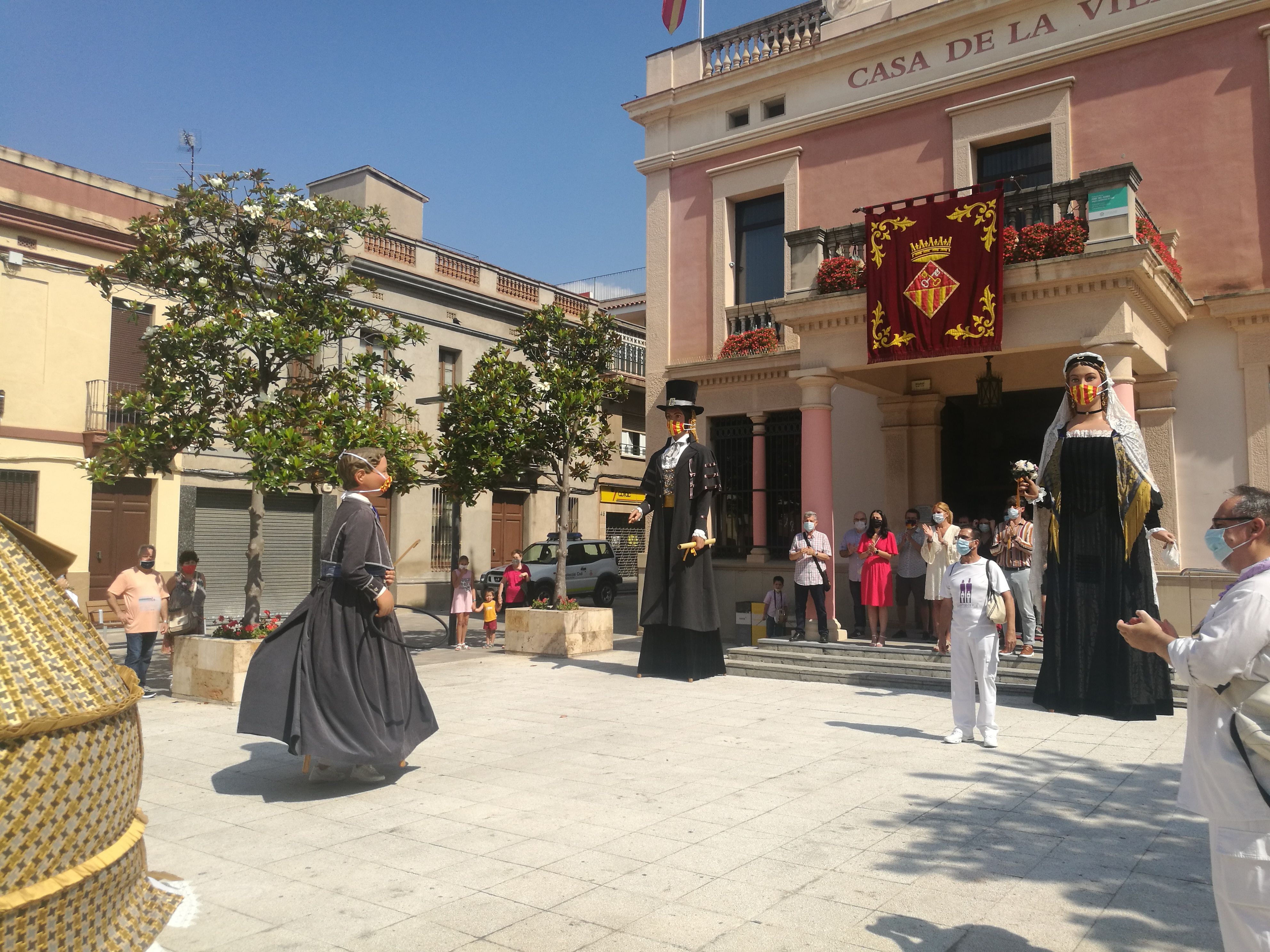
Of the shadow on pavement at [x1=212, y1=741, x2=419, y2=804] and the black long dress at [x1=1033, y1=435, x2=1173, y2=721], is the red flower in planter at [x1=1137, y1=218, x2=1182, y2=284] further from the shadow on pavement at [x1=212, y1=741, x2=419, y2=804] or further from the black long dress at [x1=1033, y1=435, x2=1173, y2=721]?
the shadow on pavement at [x1=212, y1=741, x2=419, y2=804]

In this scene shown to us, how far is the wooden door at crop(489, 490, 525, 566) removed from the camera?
26328 millimetres

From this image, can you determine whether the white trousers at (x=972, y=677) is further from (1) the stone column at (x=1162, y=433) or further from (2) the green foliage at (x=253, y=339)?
(2) the green foliage at (x=253, y=339)

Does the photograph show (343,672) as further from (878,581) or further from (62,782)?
(878,581)

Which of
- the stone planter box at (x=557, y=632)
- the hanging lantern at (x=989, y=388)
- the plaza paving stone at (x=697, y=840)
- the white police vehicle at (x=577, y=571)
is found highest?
the hanging lantern at (x=989, y=388)

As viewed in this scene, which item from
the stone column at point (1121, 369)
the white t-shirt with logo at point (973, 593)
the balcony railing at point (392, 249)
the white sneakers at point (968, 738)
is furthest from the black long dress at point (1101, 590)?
the balcony railing at point (392, 249)

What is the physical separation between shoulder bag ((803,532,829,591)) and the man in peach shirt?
7.27 m

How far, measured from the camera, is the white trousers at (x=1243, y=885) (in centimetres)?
258

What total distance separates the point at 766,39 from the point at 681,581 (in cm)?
1030

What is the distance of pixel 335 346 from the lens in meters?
22.3

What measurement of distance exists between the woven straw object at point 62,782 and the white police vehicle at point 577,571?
19.5m

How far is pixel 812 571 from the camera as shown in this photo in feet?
37.4

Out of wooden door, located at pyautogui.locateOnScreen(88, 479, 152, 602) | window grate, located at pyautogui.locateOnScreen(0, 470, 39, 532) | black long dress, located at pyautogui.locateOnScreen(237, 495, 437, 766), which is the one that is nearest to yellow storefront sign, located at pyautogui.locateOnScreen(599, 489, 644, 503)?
wooden door, located at pyautogui.locateOnScreen(88, 479, 152, 602)

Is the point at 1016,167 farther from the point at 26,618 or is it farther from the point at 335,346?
the point at 335,346

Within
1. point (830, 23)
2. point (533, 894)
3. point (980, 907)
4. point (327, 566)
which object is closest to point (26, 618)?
point (533, 894)
